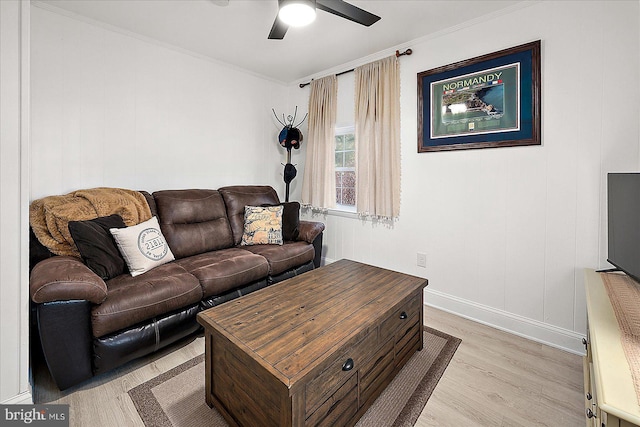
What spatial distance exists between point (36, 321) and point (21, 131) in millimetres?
974

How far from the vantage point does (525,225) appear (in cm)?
226

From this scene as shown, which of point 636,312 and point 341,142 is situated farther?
point 341,142

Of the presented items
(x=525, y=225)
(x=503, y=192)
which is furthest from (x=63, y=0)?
(x=525, y=225)

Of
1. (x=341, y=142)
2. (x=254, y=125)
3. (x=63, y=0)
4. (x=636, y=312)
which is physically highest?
(x=63, y=0)

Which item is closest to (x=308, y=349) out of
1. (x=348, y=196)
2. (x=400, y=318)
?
(x=400, y=318)

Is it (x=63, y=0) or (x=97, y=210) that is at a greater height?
(x=63, y=0)

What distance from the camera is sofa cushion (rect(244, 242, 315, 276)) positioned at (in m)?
2.68

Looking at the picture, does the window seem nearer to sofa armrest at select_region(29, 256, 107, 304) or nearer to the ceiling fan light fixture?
the ceiling fan light fixture

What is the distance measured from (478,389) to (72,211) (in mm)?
2852

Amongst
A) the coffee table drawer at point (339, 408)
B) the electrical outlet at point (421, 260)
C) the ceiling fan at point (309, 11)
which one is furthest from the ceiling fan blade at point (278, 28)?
the electrical outlet at point (421, 260)

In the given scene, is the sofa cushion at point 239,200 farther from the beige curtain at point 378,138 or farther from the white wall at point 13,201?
the white wall at point 13,201

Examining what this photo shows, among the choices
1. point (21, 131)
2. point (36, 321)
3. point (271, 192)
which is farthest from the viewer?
point (271, 192)

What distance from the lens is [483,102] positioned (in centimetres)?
241

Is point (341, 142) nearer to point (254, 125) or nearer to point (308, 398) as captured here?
point (254, 125)
